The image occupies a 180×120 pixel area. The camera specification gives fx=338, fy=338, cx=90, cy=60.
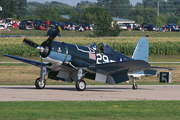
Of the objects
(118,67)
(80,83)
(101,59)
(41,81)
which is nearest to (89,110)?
(80,83)

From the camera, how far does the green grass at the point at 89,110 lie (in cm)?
966

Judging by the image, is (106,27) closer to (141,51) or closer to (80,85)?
(141,51)

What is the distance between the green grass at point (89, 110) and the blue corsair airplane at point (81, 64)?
15.4ft

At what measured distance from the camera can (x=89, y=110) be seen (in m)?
10.8

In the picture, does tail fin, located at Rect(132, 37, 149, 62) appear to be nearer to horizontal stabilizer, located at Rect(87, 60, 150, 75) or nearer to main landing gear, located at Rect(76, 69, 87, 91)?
horizontal stabilizer, located at Rect(87, 60, 150, 75)

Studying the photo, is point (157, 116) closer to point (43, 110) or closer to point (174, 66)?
point (43, 110)

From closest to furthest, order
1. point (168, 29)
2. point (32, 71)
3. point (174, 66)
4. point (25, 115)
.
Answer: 1. point (25, 115)
2. point (32, 71)
3. point (174, 66)
4. point (168, 29)

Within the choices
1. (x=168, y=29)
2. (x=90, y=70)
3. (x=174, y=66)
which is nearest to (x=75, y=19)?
(x=168, y=29)

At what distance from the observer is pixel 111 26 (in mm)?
73625

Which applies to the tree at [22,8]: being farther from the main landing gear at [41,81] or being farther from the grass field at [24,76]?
the main landing gear at [41,81]

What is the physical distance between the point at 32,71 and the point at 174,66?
13.7 meters

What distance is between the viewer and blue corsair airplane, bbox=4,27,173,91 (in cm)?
1667

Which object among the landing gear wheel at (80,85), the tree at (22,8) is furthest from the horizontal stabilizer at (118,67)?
the tree at (22,8)

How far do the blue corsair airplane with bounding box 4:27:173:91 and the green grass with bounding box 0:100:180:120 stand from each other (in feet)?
15.4
